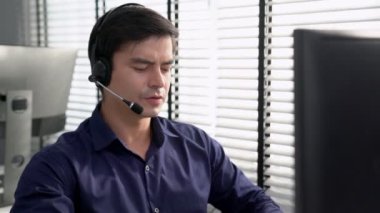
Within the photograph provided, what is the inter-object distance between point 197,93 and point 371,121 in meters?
1.75

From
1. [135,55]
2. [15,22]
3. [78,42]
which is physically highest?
[15,22]

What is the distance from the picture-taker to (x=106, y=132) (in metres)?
1.20

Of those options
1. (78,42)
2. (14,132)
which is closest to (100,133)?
(14,132)

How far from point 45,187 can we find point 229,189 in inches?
22.9

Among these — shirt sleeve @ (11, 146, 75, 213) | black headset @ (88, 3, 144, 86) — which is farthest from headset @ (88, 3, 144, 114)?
shirt sleeve @ (11, 146, 75, 213)

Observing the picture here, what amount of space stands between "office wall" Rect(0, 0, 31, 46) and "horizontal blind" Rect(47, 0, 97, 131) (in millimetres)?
320

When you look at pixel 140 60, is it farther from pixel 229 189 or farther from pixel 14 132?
pixel 14 132

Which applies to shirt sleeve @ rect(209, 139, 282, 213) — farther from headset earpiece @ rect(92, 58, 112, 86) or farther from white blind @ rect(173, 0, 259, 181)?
white blind @ rect(173, 0, 259, 181)

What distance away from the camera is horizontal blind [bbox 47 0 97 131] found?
9.57 feet

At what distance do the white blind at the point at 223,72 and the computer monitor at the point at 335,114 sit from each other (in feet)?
4.84

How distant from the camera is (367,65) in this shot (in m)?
0.49

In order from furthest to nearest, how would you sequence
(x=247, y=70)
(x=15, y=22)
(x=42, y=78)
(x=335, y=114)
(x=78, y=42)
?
1. (x=15, y=22)
2. (x=78, y=42)
3. (x=247, y=70)
4. (x=42, y=78)
5. (x=335, y=114)

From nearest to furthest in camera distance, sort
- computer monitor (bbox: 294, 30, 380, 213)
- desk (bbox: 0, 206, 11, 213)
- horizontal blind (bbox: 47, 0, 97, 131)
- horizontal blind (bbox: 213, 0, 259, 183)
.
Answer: computer monitor (bbox: 294, 30, 380, 213), desk (bbox: 0, 206, 11, 213), horizontal blind (bbox: 213, 0, 259, 183), horizontal blind (bbox: 47, 0, 97, 131)

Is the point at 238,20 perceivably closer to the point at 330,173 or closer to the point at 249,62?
the point at 249,62
